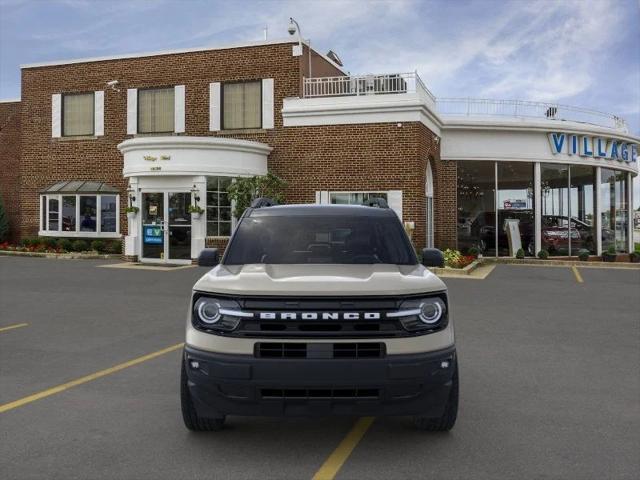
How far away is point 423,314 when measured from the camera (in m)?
4.10

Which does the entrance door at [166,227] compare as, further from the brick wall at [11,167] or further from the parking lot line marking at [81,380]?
the parking lot line marking at [81,380]

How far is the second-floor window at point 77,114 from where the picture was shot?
25.3 meters

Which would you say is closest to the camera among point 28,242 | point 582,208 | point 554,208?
point 554,208

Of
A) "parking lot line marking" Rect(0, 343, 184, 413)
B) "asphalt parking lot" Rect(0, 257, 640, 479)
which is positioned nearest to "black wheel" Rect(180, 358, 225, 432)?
"asphalt parking lot" Rect(0, 257, 640, 479)

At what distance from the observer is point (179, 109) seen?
23.7 metres

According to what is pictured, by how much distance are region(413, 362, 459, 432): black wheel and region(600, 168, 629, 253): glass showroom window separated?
24.2 m

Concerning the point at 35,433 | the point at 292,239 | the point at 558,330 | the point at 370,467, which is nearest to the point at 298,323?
the point at 370,467

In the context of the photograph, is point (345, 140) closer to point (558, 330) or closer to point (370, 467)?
Answer: point (558, 330)

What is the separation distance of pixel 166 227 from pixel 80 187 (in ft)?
20.4

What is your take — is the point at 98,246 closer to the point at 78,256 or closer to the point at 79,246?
the point at 79,246

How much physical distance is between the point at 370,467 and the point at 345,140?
58.2 ft

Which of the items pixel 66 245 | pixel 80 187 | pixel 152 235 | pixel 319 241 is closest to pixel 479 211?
pixel 152 235

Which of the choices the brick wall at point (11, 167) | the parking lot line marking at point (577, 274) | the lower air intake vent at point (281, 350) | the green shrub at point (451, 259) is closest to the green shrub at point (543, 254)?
the parking lot line marking at point (577, 274)

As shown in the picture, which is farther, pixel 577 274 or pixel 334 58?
pixel 334 58
